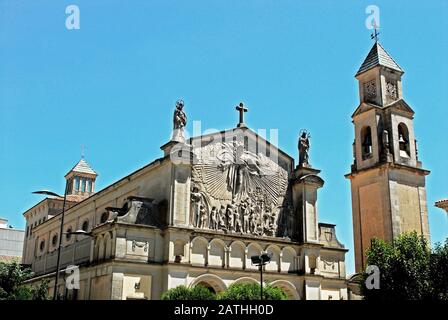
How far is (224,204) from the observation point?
36062 mm

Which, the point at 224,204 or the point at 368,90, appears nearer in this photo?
the point at 224,204

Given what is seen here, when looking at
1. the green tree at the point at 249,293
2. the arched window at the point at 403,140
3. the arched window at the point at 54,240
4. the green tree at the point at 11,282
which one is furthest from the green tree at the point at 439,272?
the arched window at the point at 54,240

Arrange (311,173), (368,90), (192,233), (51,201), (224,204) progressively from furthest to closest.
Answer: (51,201)
(368,90)
(311,173)
(224,204)
(192,233)

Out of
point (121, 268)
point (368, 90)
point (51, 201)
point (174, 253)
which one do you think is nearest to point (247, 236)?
point (174, 253)

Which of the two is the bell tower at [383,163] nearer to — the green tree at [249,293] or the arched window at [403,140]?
the arched window at [403,140]

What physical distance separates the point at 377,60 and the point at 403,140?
7.05 metres

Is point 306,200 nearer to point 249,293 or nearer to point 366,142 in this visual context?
point 366,142

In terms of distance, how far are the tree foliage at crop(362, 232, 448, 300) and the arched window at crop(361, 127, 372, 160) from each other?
14247 millimetres

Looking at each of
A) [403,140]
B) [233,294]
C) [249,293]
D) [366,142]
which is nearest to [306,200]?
[366,142]

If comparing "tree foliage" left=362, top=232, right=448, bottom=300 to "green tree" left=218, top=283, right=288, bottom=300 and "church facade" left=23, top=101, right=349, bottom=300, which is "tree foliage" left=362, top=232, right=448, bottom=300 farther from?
"church facade" left=23, top=101, right=349, bottom=300

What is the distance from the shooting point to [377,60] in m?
43.6

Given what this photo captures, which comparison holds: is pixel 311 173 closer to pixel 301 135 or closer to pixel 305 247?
pixel 301 135
